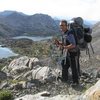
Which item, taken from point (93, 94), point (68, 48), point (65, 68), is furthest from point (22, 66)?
point (93, 94)

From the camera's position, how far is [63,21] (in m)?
13.4

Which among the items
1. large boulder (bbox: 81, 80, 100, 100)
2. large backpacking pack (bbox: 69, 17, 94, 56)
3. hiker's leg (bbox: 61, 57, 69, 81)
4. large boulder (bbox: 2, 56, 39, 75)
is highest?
large backpacking pack (bbox: 69, 17, 94, 56)

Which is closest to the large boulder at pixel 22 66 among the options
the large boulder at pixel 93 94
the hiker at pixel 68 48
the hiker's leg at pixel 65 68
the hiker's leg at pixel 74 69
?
the hiker's leg at pixel 65 68

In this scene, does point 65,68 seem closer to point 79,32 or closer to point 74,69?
point 74,69

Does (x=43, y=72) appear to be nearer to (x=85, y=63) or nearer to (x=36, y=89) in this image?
(x=36, y=89)

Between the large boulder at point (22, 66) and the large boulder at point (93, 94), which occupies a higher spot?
the large boulder at point (93, 94)

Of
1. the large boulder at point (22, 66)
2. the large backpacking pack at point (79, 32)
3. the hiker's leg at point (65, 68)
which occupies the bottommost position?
the large boulder at point (22, 66)

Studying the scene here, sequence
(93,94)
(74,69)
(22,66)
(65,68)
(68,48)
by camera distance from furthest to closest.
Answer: (22,66) < (65,68) < (74,69) < (68,48) < (93,94)

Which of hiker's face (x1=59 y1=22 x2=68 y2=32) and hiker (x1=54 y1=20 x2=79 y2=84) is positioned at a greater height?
hiker's face (x1=59 y1=22 x2=68 y2=32)

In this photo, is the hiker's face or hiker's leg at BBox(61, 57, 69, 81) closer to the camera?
the hiker's face

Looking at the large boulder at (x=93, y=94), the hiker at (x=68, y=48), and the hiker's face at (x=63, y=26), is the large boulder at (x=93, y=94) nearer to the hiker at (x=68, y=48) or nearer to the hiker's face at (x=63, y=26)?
the hiker at (x=68, y=48)

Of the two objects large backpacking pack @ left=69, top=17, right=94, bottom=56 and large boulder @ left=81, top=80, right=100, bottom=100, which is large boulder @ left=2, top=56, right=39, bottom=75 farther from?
large boulder @ left=81, top=80, right=100, bottom=100

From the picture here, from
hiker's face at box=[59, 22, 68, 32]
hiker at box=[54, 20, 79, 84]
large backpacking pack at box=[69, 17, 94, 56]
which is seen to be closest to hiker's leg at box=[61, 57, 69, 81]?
hiker at box=[54, 20, 79, 84]

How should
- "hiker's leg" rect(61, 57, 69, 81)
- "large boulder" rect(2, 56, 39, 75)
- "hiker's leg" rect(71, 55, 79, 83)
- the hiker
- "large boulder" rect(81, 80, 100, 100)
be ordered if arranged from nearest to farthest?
→ "large boulder" rect(81, 80, 100, 100) < the hiker < "hiker's leg" rect(71, 55, 79, 83) < "hiker's leg" rect(61, 57, 69, 81) < "large boulder" rect(2, 56, 39, 75)
